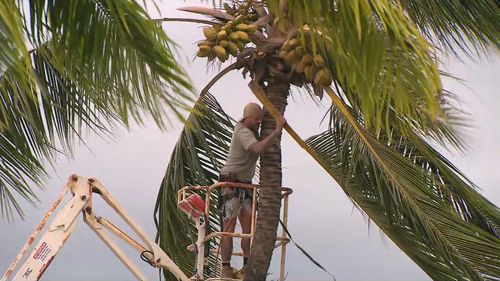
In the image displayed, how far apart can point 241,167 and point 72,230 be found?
197cm

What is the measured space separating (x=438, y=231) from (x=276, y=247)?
1.85m

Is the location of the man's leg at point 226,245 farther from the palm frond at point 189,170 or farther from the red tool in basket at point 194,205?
the palm frond at point 189,170

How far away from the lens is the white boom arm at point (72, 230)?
32.1 feet

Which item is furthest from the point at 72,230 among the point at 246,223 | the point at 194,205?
the point at 246,223

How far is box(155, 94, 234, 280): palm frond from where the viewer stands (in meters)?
13.3

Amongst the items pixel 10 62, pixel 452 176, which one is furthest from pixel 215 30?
pixel 10 62

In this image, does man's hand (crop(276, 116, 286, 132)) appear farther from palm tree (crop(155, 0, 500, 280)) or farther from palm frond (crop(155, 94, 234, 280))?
palm frond (crop(155, 94, 234, 280))

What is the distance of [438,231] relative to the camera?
10477 mm

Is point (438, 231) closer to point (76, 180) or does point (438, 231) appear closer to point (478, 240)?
point (478, 240)

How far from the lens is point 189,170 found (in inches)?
532

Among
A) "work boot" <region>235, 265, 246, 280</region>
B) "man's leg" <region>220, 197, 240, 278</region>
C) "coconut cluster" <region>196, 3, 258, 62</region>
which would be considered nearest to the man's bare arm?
"man's leg" <region>220, 197, 240, 278</region>

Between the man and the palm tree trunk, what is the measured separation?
6.2 inches

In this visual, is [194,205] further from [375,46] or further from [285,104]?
[375,46]

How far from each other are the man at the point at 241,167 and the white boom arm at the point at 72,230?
70 centimetres
